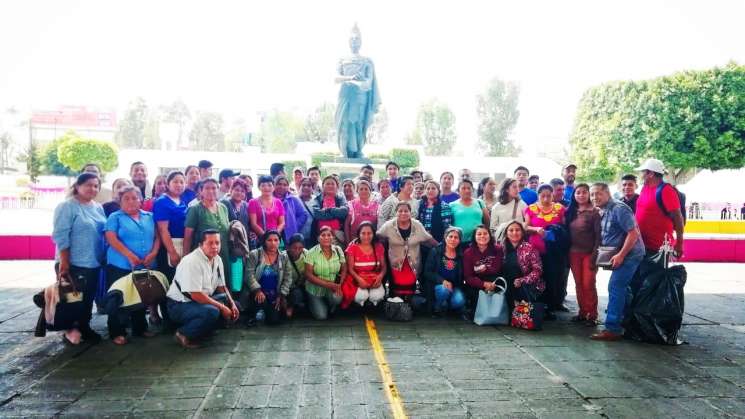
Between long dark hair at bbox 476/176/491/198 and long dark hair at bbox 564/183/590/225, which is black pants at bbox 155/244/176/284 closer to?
long dark hair at bbox 476/176/491/198

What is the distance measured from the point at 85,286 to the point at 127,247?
0.45m

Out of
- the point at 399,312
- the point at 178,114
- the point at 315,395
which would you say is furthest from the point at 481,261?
the point at 178,114

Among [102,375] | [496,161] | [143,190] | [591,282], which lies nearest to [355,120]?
[143,190]

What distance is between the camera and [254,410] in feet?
9.93

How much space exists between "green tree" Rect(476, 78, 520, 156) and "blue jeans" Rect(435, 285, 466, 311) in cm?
4404

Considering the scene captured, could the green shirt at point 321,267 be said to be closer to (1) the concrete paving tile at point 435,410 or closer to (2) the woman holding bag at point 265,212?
(2) the woman holding bag at point 265,212

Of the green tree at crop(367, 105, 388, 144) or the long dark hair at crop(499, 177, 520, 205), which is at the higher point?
the green tree at crop(367, 105, 388, 144)

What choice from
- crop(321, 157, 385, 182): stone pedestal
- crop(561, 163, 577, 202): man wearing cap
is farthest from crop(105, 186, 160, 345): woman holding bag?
crop(321, 157, 385, 182): stone pedestal

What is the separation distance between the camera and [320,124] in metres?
49.4

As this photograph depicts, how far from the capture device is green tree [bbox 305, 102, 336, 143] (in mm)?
48750

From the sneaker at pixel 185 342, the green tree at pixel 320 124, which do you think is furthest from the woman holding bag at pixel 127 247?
the green tree at pixel 320 124

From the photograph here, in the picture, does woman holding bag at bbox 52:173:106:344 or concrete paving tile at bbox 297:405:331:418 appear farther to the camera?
woman holding bag at bbox 52:173:106:344

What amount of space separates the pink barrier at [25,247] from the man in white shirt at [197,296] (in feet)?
21.8

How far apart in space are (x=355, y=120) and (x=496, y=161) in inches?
921
